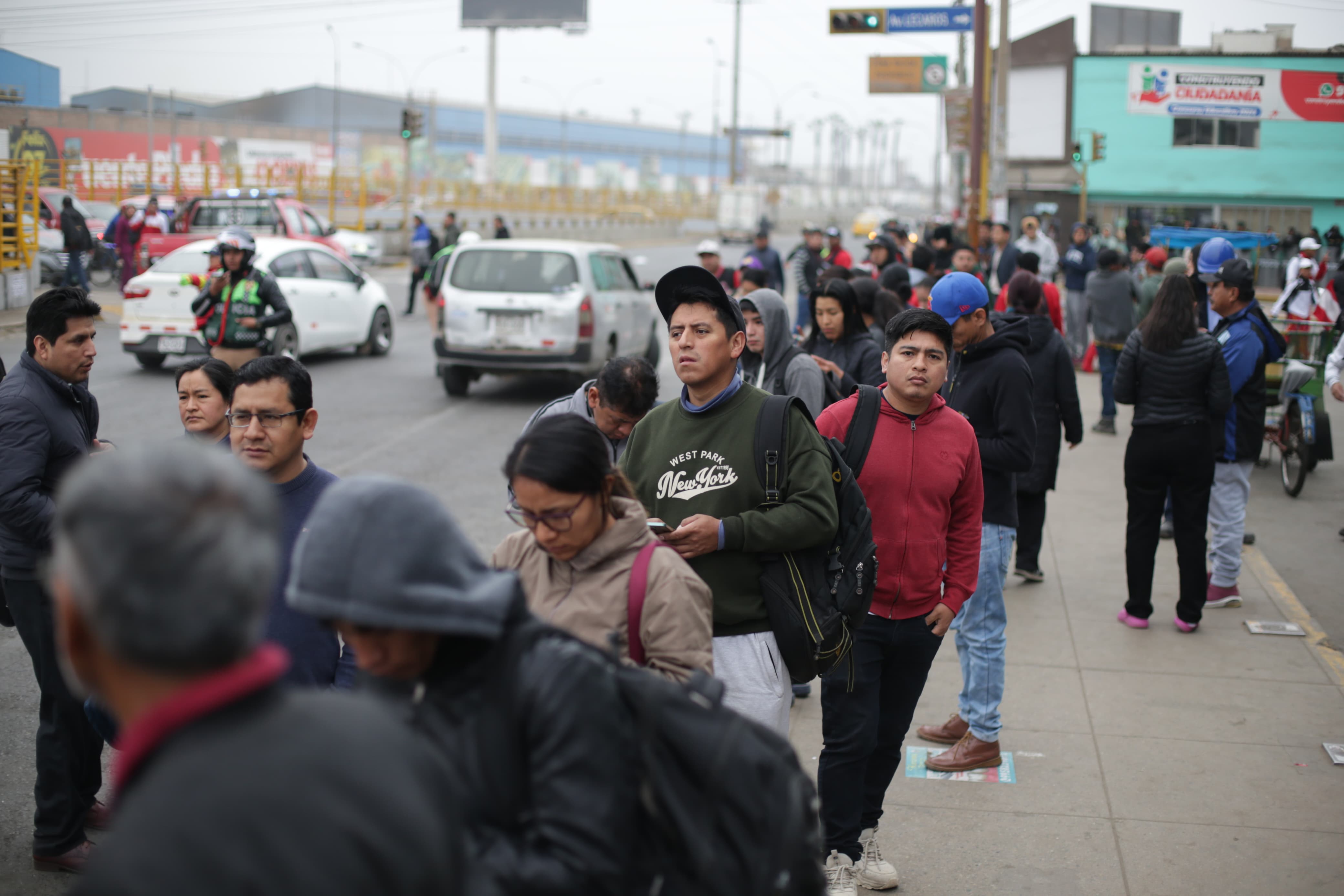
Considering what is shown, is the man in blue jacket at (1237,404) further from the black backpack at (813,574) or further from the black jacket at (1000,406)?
the black backpack at (813,574)

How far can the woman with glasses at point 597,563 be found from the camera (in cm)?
229

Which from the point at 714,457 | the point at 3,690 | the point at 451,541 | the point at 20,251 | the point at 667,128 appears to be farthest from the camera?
the point at 667,128

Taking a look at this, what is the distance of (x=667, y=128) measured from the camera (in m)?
134

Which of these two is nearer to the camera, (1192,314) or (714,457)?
(714,457)

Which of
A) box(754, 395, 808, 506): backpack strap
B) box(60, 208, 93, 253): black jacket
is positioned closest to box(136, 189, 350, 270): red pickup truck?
box(60, 208, 93, 253): black jacket

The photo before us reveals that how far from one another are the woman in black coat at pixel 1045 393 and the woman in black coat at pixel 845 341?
0.87m

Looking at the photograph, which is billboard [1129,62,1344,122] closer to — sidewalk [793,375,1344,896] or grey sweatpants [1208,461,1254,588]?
grey sweatpants [1208,461,1254,588]

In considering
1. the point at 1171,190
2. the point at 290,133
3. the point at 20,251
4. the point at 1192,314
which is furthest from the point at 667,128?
the point at 1192,314

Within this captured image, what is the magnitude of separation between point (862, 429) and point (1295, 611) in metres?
4.62

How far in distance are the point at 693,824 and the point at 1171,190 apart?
4963 cm

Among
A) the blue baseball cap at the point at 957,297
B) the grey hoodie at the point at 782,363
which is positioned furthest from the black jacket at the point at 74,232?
the blue baseball cap at the point at 957,297

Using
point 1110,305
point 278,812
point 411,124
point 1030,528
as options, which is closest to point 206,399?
point 278,812

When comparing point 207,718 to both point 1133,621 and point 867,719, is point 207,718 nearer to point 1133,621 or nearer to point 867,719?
point 867,719

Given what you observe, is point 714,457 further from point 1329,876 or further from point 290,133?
point 290,133
